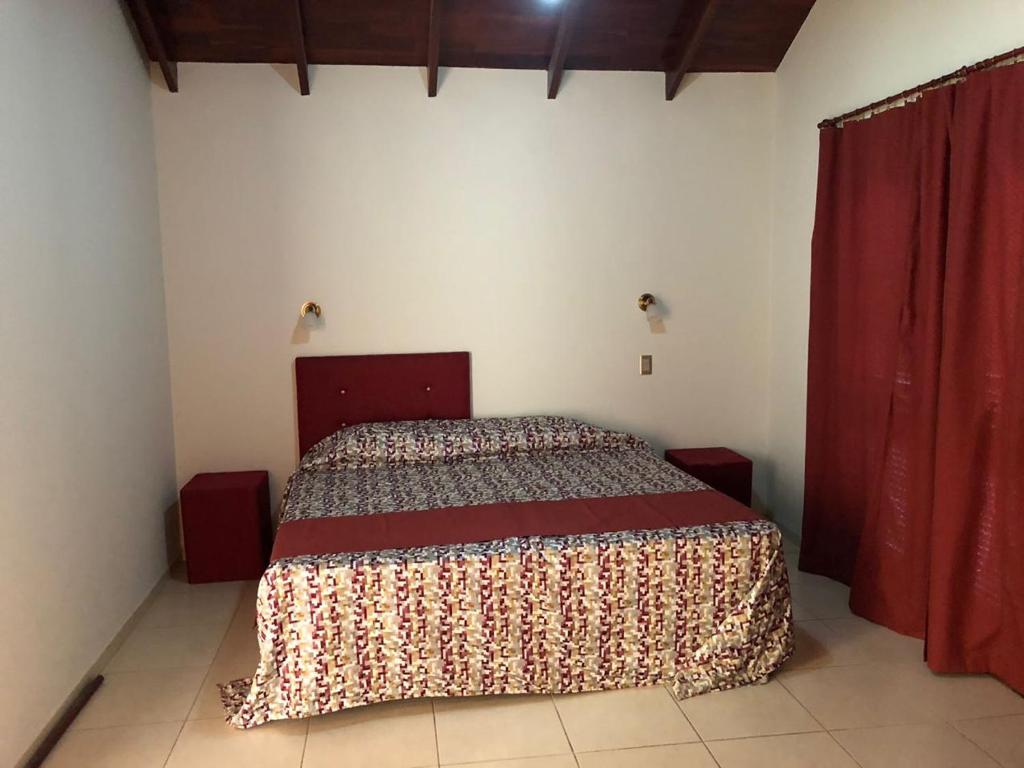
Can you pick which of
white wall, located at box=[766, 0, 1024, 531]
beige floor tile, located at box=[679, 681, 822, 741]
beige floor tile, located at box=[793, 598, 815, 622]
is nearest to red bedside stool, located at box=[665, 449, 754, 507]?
white wall, located at box=[766, 0, 1024, 531]

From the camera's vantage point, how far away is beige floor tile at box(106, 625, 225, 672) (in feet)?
9.33

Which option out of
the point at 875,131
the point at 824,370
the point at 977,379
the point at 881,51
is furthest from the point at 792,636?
the point at 881,51

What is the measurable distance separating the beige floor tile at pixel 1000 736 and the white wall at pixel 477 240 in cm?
206

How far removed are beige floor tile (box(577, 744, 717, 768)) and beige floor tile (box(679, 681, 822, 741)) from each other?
0.09 metres

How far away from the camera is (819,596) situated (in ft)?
11.0

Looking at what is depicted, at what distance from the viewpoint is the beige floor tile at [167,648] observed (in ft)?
9.33

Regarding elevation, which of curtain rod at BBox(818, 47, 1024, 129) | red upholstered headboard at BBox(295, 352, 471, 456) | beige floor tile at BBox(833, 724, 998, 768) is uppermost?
curtain rod at BBox(818, 47, 1024, 129)

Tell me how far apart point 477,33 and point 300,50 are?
0.84 m

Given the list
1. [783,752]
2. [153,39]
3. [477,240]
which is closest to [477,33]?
[477,240]

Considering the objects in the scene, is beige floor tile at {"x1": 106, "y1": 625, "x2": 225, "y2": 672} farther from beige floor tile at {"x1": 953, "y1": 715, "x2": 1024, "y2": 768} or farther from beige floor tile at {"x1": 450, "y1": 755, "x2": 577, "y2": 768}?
beige floor tile at {"x1": 953, "y1": 715, "x2": 1024, "y2": 768}

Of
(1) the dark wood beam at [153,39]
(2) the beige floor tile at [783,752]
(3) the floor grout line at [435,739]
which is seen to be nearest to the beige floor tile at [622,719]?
(2) the beige floor tile at [783,752]

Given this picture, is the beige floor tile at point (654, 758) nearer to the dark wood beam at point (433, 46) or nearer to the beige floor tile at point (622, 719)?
the beige floor tile at point (622, 719)

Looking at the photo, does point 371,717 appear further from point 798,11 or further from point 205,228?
point 798,11

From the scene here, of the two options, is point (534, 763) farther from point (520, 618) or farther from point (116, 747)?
point (116, 747)
